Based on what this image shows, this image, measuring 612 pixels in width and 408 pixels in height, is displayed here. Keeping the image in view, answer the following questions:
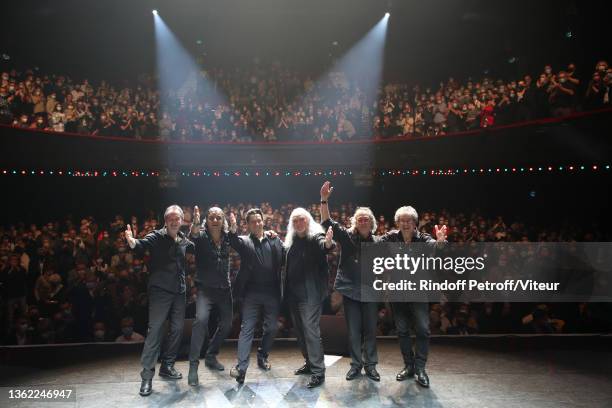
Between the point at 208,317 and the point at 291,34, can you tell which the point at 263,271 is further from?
the point at 291,34

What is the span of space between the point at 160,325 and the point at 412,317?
96.9 inches

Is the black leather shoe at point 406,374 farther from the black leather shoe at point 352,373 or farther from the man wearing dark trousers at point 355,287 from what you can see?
the black leather shoe at point 352,373

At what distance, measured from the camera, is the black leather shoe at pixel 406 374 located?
4804 mm

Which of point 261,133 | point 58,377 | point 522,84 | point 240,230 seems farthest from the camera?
point 261,133

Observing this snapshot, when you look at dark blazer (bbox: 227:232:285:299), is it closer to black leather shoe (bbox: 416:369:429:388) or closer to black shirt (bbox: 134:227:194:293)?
black shirt (bbox: 134:227:194:293)

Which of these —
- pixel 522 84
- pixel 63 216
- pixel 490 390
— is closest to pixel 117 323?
pixel 490 390

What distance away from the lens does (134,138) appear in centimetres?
1209

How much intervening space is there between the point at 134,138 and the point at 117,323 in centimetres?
630

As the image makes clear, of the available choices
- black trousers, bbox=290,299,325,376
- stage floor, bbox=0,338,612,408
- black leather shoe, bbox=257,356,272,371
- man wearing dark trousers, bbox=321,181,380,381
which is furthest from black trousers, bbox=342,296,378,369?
black leather shoe, bbox=257,356,272,371

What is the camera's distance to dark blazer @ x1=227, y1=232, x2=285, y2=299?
4809mm

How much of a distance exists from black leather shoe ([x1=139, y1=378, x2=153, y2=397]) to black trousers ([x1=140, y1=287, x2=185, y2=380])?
4cm

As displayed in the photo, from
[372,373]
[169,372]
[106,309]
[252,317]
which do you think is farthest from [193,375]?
[106,309]

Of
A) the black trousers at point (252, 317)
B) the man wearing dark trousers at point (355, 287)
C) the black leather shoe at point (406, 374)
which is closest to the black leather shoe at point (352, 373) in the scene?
the man wearing dark trousers at point (355, 287)

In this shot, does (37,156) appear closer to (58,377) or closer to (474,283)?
(58,377)
